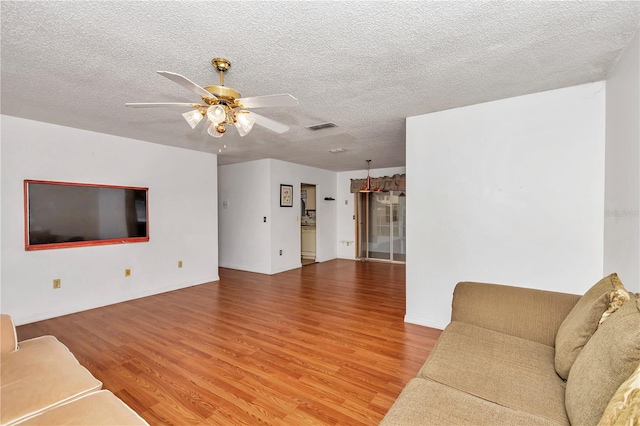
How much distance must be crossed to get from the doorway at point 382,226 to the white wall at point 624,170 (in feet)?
15.9

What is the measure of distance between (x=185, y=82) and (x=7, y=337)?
73.5 inches

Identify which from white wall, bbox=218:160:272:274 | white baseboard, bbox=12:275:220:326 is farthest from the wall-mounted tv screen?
white wall, bbox=218:160:272:274

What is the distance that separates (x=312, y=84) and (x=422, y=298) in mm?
2515

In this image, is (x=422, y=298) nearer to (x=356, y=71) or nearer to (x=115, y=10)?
(x=356, y=71)

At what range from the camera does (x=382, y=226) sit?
7559 millimetres

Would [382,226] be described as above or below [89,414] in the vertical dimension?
above

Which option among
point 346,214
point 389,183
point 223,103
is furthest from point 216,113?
point 346,214

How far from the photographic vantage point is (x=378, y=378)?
222 cm

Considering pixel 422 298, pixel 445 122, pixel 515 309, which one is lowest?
pixel 422 298

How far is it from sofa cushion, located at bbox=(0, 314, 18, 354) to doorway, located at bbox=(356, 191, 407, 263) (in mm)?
6588

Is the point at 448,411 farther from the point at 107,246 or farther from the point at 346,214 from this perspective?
the point at 346,214

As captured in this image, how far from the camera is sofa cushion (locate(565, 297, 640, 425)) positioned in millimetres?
995

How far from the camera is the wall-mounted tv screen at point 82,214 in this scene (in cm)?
346

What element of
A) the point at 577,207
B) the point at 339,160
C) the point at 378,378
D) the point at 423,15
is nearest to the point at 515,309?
the point at 378,378
